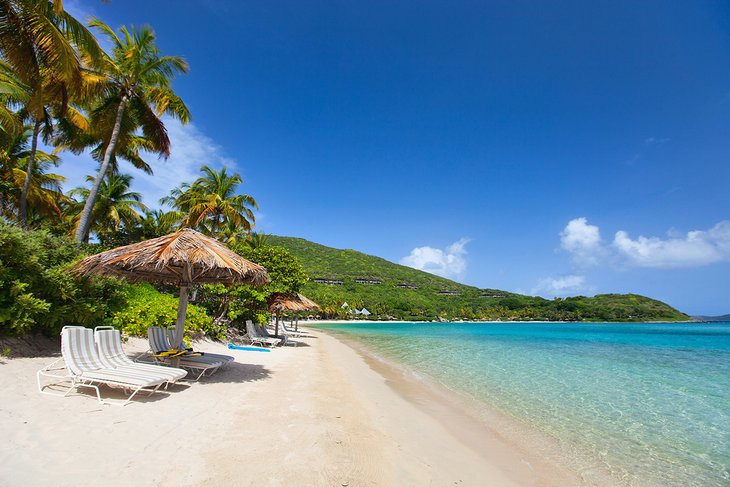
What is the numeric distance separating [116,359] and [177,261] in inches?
75.3

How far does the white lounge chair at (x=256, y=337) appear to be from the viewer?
1413cm

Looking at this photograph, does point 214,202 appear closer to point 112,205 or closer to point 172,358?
point 112,205

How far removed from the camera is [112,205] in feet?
74.3

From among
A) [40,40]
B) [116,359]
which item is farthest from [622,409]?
[40,40]

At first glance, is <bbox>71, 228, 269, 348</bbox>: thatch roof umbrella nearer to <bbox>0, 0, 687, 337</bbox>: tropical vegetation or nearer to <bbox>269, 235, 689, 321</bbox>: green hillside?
<bbox>0, 0, 687, 337</bbox>: tropical vegetation

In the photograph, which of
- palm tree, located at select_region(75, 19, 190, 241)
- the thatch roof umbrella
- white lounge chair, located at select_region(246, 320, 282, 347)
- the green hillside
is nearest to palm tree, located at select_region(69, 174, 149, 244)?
palm tree, located at select_region(75, 19, 190, 241)

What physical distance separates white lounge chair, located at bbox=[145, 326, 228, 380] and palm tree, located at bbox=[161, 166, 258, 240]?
1641 cm

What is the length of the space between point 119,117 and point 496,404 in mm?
15055

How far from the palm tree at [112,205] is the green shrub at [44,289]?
17.0 meters

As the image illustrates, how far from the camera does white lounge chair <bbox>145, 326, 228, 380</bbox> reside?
679cm

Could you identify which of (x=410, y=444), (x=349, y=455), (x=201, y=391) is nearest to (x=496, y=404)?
(x=410, y=444)

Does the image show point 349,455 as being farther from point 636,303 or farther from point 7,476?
point 636,303

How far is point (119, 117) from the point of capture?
41.7 feet

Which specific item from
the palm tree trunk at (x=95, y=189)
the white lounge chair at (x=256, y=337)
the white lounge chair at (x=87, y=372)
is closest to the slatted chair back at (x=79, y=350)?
the white lounge chair at (x=87, y=372)
